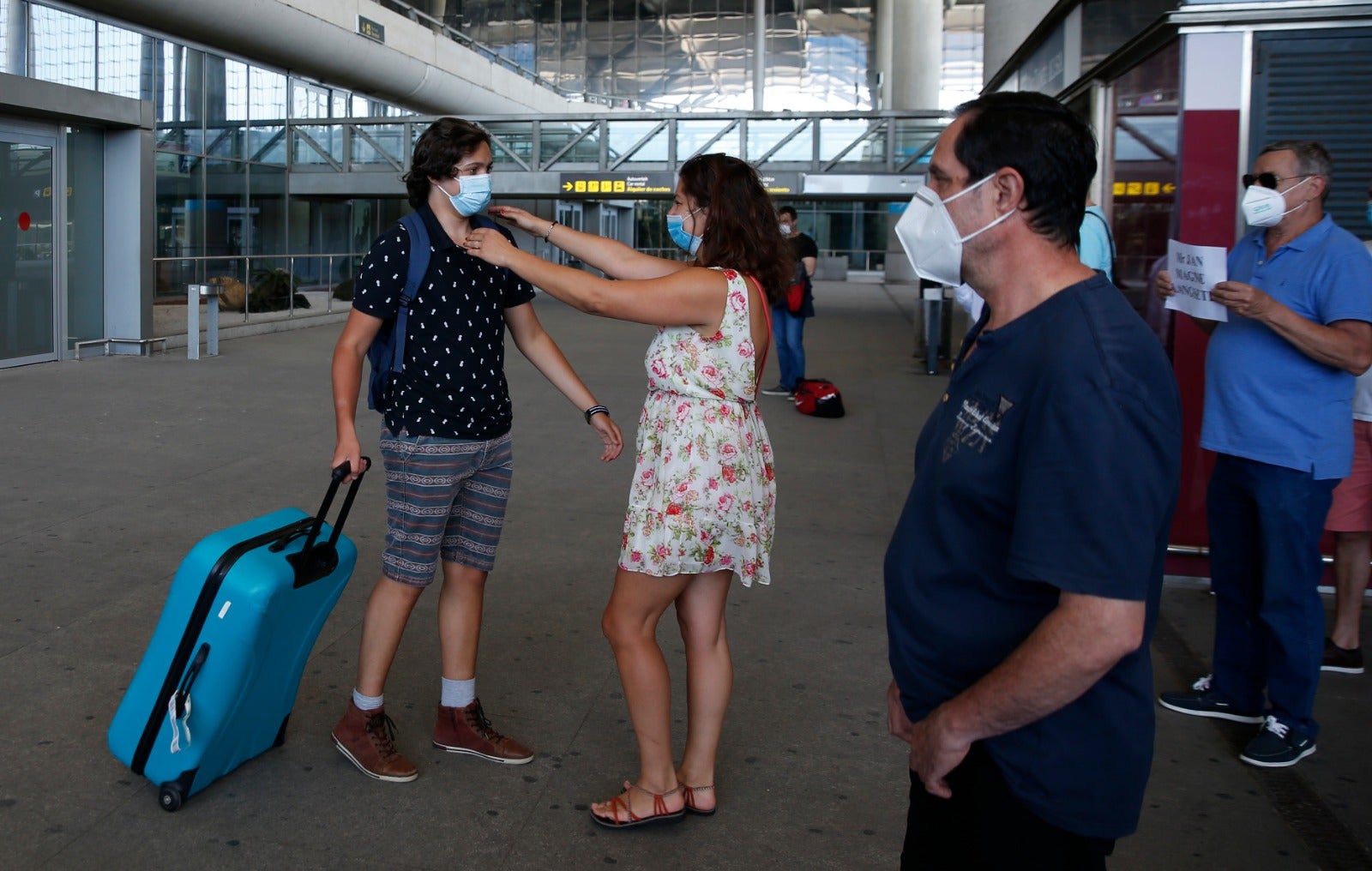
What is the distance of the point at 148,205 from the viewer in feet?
43.2

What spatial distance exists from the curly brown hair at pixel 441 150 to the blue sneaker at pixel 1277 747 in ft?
9.73

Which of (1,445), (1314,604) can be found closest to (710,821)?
(1314,604)

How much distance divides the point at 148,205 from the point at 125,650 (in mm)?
10062

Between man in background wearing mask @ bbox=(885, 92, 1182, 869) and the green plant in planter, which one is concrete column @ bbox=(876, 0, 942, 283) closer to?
the green plant in planter

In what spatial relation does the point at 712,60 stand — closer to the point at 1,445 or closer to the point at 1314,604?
the point at 1,445

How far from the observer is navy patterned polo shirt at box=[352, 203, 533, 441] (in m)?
3.39

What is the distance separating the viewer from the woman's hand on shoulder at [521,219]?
11.0 ft

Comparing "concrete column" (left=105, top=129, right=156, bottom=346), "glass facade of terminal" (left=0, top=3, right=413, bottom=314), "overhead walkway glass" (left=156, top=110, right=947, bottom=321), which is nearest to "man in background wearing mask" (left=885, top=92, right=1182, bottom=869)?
"concrete column" (left=105, top=129, right=156, bottom=346)

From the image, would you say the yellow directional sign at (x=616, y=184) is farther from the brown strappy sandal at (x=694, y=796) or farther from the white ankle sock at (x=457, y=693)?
the brown strappy sandal at (x=694, y=796)

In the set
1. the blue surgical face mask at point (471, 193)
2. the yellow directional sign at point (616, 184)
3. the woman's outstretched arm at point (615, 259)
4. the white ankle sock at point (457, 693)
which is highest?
the yellow directional sign at point (616, 184)

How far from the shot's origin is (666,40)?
48344 millimetres

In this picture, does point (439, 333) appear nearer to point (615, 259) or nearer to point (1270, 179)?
point (615, 259)

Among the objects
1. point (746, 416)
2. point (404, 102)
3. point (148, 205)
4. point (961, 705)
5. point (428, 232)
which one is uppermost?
point (404, 102)

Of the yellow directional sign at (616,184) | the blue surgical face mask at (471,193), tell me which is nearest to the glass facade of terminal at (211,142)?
the yellow directional sign at (616,184)
